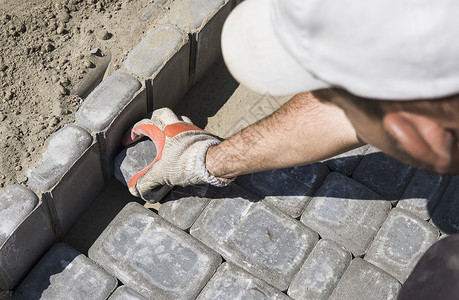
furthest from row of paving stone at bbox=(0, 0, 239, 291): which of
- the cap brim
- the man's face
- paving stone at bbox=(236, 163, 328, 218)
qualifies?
the man's face

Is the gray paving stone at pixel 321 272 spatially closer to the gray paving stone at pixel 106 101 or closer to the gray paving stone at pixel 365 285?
the gray paving stone at pixel 365 285

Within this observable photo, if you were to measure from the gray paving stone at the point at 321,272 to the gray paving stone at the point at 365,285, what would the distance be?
34 millimetres

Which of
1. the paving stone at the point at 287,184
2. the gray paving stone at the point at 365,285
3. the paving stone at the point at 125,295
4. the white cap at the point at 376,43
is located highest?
the white cap at the point at 376,43

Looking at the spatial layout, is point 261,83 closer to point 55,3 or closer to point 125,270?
point 125,270

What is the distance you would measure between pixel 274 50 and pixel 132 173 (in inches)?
56.0

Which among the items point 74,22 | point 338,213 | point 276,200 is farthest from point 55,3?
point 338,213

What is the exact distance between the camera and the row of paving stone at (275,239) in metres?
2.83

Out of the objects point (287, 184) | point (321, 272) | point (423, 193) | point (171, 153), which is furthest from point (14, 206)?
point (423, 193)

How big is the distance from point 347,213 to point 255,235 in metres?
0.46

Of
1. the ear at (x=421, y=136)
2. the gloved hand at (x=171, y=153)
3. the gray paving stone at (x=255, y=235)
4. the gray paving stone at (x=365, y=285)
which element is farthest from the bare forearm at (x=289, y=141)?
the ear at (x=421, y=136)

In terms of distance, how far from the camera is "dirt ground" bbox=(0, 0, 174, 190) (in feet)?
9.99

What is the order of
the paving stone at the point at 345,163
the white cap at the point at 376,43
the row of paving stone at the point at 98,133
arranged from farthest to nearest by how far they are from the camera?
1. the paving stone at the point at 345,163
2. the row of paving stone at the point at 98,133
3. the white cap at the point at 376,43

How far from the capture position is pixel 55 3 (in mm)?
3420

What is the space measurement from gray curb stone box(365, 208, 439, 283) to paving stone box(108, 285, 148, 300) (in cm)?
106
